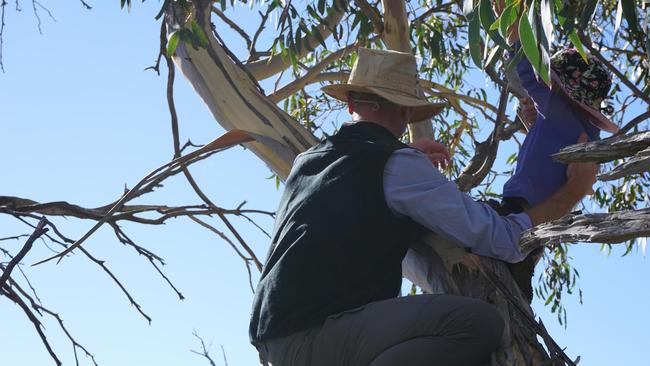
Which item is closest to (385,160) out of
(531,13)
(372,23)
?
(531,13)

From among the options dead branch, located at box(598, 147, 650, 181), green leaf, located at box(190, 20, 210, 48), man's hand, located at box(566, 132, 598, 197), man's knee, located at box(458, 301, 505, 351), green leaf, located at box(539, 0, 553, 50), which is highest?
green leaf, located at box(190, 20, 210, 48)

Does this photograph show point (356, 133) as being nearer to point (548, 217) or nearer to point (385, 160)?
point (385, 160)

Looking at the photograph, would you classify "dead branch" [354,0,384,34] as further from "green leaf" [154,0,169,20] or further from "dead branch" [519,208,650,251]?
"dead branch" [519,208,650,251]

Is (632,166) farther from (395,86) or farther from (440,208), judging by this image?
(395,86)

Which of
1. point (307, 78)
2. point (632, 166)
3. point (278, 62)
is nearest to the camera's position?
point (632, 166)

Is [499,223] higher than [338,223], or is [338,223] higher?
[338,223]

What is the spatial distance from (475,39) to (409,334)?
0.93 m

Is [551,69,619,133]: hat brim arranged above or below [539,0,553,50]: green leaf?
below

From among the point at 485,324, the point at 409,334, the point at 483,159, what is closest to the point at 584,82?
the point at 485,324

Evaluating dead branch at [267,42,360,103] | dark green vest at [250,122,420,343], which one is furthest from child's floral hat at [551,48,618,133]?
dead branch at [267,42,360,103]

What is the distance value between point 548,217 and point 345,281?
2.03ft

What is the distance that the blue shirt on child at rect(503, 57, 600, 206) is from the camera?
3.25m

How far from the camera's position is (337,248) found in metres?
2.79

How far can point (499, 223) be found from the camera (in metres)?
2.83
